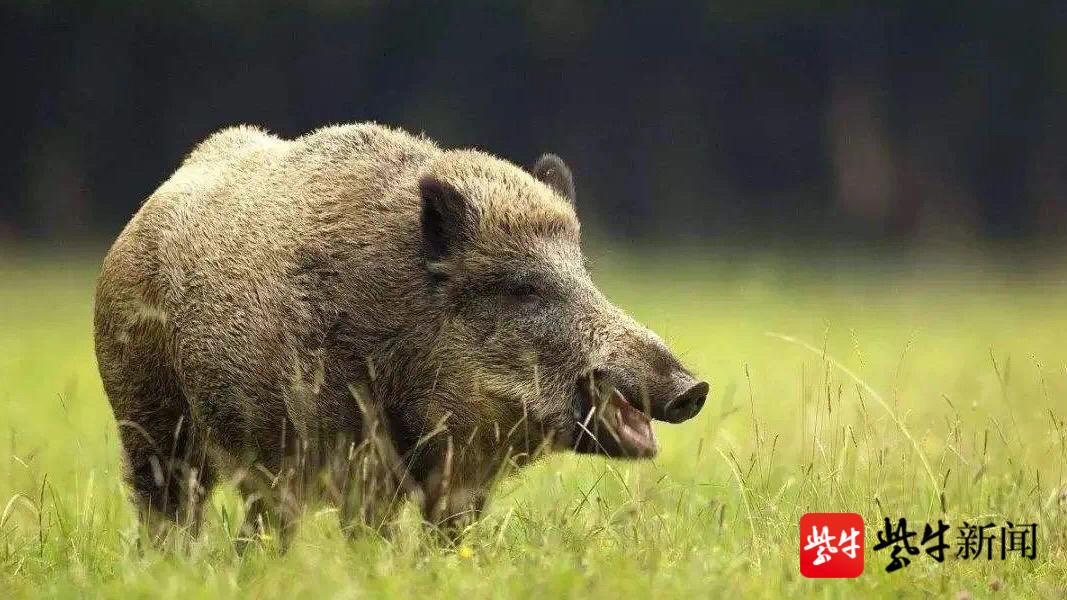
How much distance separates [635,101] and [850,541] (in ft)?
63.9

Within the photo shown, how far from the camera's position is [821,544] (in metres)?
4.46

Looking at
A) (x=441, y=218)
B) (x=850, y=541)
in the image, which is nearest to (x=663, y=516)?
(x=850, y=541)

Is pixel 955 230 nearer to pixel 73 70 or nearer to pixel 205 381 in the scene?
pixel 73 70

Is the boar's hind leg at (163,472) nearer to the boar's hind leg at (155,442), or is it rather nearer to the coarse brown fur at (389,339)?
the boar's hind leg at (155,442)

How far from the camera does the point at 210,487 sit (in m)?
5.52

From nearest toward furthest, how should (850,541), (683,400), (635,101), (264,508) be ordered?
(683,400) < (850,541) < (264,508) < (635,101)

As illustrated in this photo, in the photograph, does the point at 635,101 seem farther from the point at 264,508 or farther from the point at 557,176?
the point at 264,508

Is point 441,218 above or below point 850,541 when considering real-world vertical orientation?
above

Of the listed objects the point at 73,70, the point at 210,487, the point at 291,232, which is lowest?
the point at 210,487

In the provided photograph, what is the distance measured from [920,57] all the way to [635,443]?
782 inches

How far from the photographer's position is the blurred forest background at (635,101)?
71.1 feet

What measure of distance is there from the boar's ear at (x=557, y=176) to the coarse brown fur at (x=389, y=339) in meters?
0.30

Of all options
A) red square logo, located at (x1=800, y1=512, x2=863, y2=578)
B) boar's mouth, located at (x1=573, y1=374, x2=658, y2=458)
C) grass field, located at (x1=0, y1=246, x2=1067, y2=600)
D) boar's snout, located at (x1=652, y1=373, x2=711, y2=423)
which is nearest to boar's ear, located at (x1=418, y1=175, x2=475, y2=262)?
boar's mouth, located at (x1=573, y1=374, x2=658, y2=458)

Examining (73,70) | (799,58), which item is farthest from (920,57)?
(73,70)
